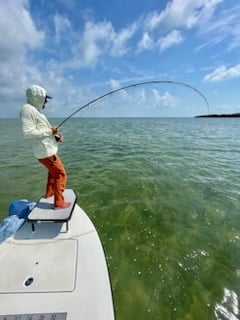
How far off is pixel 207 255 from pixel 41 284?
3.30 m

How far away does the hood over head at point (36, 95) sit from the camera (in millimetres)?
3539

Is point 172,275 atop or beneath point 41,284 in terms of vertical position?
beneath

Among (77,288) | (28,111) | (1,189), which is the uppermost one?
(28,111)

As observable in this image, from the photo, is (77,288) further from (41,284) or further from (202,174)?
(202,174)

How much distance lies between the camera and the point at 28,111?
349 centimetres

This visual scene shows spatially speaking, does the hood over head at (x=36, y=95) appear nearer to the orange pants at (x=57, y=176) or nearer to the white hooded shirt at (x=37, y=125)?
the white hooded shirt at (x=37, y=125)

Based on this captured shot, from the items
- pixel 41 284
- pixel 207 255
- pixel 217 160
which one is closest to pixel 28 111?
pixel 41 284

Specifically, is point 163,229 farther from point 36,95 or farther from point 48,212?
point 36,95

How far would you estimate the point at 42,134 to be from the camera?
3.58m

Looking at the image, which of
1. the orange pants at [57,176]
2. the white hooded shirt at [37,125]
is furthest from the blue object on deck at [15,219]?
the white hooded shirt at [37,125]

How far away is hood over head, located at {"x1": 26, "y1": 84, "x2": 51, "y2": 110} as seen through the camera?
11.6ft

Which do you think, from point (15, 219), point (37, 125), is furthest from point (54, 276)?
point (37, 125)

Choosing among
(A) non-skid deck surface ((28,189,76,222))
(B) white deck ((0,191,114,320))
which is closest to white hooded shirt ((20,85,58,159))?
(A) non-skid deck surface ((28,189,76,222))

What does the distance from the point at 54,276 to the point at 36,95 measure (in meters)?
2.85
